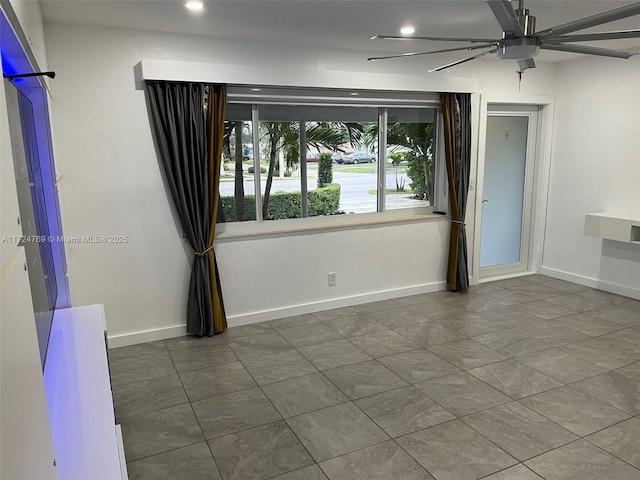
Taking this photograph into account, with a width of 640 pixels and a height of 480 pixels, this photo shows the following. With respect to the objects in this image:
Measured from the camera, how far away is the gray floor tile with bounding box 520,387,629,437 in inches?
108

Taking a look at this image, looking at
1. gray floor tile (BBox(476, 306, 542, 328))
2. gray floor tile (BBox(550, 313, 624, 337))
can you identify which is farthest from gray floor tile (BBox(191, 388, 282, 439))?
gray floor tile (BBox(550, 313, 624, 337))

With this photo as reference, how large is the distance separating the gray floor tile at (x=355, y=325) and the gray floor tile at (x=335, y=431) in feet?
3.90

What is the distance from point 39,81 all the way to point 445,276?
4208mm

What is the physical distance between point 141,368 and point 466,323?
2751mm

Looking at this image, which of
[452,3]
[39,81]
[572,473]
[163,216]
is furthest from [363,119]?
[572,473]

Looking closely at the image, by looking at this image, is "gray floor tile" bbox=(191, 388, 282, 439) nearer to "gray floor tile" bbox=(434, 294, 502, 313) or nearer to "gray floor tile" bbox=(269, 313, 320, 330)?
"gray floor tile" bbox=(269, 313, 320, 330)

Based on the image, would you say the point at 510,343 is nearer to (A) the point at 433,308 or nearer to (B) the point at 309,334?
(A) the point at 433,308

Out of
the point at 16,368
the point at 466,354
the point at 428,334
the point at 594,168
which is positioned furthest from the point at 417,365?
the point at 594,168

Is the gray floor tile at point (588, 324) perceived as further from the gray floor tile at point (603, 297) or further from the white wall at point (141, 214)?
the white wall at point (141, 214)

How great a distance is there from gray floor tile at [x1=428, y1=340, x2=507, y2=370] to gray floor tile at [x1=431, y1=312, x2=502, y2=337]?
24cm

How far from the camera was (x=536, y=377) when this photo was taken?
330 cm

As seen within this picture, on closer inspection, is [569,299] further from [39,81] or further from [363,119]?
[39,81]

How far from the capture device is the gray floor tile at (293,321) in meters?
4.33

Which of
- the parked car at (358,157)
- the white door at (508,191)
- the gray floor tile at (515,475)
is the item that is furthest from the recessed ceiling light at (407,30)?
the gray floor tile at (515,475)
